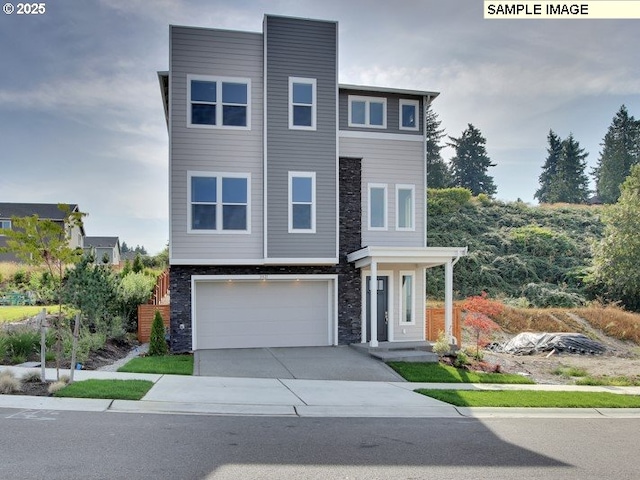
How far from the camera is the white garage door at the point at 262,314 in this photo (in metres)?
15.5

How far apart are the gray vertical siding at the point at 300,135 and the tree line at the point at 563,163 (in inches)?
1593

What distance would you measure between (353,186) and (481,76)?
279 inches

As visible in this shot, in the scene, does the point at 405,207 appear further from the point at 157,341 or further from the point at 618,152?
the point at 618,152

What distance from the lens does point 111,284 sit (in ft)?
55.8

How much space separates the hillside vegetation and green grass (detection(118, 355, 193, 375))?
686 inches

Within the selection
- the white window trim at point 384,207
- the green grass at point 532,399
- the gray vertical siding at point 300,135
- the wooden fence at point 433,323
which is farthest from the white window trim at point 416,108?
the green grass at point 532,399

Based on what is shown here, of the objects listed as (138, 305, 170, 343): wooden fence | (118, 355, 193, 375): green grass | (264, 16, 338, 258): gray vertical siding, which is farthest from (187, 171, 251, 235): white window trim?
(118, 355, 193, 375): green grass

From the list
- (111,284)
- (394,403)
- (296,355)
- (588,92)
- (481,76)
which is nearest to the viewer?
(394,403)

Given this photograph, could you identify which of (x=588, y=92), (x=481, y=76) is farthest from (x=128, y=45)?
(x=588, y=92)

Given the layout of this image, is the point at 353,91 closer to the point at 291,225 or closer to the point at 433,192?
the point at 291,225

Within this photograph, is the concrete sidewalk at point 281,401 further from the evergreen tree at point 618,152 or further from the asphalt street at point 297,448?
the evergreen tree at point 618,152

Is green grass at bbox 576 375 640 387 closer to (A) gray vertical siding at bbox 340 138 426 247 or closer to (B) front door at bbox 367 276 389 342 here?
(B) front door at bbox 367 276 389 342

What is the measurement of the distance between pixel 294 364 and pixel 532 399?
5859 mm

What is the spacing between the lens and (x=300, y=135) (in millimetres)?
15602
